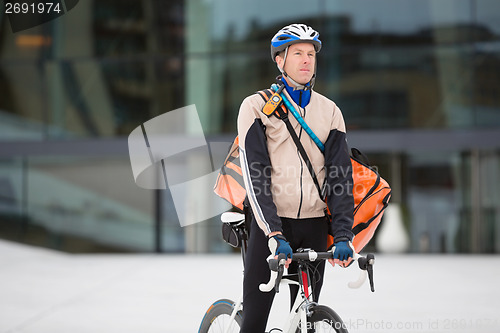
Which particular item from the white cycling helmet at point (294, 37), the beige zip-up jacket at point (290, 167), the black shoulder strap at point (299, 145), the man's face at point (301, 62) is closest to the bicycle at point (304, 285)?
the beige zip-up jacket at point (290, 167)

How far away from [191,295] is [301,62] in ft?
20.2

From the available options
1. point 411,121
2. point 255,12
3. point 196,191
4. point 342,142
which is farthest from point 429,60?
point 342,142

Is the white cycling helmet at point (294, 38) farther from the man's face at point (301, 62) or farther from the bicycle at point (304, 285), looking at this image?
the bicycle at point (304, 285)

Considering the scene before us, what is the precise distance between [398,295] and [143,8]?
12283 millimetres

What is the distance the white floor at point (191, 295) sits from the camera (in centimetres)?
684

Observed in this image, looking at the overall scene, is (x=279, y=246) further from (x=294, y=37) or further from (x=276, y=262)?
(x=294, y=37)

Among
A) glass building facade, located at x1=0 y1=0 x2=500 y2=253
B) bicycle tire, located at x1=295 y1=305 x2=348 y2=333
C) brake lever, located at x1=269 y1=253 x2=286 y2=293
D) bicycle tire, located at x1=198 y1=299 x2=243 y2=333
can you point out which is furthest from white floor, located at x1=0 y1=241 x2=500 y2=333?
brake lever, located at x1=269 y1=253 x2=286 y2=293

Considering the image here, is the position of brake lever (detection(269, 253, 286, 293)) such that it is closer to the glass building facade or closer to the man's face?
the man's face

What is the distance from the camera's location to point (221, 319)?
3.97 m

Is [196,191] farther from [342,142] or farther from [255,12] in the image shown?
[342,142]

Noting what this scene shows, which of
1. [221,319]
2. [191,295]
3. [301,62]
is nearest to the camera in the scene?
[301,62]

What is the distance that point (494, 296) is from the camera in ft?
28.7

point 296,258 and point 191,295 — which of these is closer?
point 296,258

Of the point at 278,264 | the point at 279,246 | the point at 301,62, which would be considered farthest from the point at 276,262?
the point at 301,62
